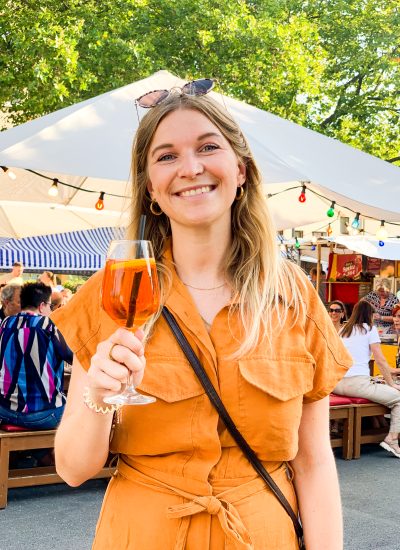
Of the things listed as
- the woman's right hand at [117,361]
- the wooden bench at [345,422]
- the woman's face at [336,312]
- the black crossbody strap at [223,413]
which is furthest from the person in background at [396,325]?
the woman's right hand at [117,361]

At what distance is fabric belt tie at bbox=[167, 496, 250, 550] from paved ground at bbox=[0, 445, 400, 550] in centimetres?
400

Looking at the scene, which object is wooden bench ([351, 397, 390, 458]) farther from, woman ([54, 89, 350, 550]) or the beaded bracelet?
the beaded bracelet

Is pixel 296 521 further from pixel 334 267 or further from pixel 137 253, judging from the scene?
pixel 334 267

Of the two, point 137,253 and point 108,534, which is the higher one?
point 137,253

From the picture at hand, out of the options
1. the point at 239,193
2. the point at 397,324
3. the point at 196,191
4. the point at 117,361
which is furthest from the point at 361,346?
the point at 117,361

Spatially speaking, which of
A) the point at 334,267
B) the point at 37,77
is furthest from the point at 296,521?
the point at 334,267

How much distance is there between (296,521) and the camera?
1.84 metres

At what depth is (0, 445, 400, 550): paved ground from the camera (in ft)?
18.3

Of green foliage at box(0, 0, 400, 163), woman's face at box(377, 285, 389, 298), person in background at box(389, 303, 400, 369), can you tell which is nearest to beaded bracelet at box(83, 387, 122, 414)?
person in background at box(389, 303, 400, 369)

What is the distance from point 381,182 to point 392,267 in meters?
8.70

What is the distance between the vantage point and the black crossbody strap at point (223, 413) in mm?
1718

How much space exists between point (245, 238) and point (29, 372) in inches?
192

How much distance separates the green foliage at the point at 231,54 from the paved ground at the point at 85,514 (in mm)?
8081

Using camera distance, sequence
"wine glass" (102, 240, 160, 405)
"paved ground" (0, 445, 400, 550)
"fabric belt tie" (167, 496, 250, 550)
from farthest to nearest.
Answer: "paved ground" (0, 445, 400, 550), "fabric belt tie" (167, 496, 250, 550), "wine glass" (102, 240, 160, 405)
